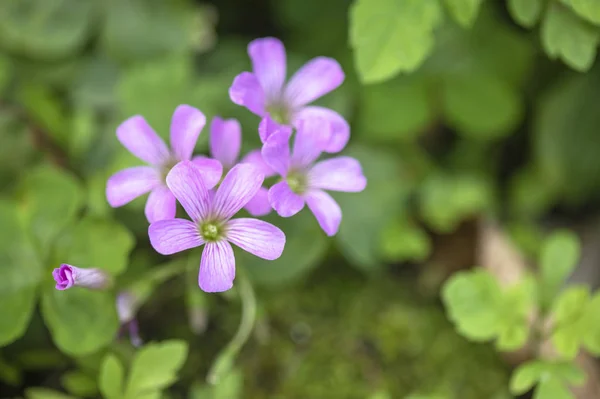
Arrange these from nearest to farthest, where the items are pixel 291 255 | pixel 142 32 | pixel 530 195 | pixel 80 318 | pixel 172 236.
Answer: pixel 172 236
pixel 80 318
pixel 291 255
pixel 142 32
pixel 530 195

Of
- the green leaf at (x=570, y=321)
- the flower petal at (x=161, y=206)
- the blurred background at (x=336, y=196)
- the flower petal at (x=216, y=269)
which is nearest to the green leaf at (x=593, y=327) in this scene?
the green leaf at (x=570, y=321)

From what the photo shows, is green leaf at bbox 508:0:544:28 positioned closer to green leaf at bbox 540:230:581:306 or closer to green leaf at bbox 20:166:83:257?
green leaf at bbox 540:230:581:306

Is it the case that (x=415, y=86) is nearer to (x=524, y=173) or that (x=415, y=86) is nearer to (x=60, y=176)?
(x=524, y=173)

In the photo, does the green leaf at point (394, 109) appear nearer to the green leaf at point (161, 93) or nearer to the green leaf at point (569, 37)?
the green leaf at point (161, 93)

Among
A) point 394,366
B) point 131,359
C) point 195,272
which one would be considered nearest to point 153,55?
point 195,272

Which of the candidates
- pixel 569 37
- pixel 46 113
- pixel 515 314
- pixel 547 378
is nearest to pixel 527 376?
pixel 547 378

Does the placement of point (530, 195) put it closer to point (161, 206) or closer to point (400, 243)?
point (400, 243)

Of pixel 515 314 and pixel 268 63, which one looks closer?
pixel 268 63
